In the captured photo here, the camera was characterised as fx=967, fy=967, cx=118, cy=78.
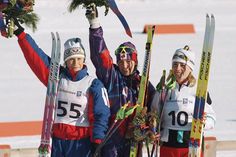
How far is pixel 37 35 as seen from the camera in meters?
17.9

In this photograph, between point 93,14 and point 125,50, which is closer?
point 93,14

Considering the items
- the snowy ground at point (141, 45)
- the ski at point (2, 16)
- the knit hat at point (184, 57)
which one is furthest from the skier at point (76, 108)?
the snowy ground at point (141, 45)

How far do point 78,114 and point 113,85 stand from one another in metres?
0.41

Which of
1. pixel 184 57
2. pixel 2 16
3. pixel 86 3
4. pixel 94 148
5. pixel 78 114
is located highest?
pixel 86 3

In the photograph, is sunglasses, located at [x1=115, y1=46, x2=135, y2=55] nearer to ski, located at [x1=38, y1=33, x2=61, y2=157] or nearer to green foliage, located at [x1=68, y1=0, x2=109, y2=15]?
green foliage, located at [x1=68, y1=0, x2=109, y2=15]

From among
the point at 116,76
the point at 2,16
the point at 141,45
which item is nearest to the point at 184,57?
the point at 116,76

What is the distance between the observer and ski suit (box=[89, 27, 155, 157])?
25.6 feet

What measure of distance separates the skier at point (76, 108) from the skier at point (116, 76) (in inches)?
5.1

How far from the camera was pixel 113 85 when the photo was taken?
7.88 metres

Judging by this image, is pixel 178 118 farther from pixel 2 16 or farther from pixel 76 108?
pixel 2 16

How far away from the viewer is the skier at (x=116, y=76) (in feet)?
25.6

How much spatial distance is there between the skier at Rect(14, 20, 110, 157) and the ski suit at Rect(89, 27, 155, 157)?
125mm

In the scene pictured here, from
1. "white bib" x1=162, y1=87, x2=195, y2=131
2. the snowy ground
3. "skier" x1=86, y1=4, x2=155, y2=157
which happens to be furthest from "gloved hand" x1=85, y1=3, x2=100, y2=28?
the snowy ground

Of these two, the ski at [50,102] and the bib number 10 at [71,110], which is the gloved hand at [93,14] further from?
the bib number 10 at [71,110]
